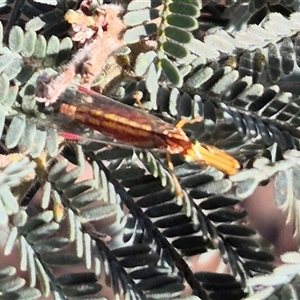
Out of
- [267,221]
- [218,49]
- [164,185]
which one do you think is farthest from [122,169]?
[267,221]

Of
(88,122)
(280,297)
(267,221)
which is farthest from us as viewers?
(267,221)

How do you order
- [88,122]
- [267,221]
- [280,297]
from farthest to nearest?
[267,221]
[88,122]
[280,297]

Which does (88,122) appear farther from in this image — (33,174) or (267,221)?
(267,221)

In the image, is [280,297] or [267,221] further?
[267,221]

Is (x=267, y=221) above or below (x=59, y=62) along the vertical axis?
below
